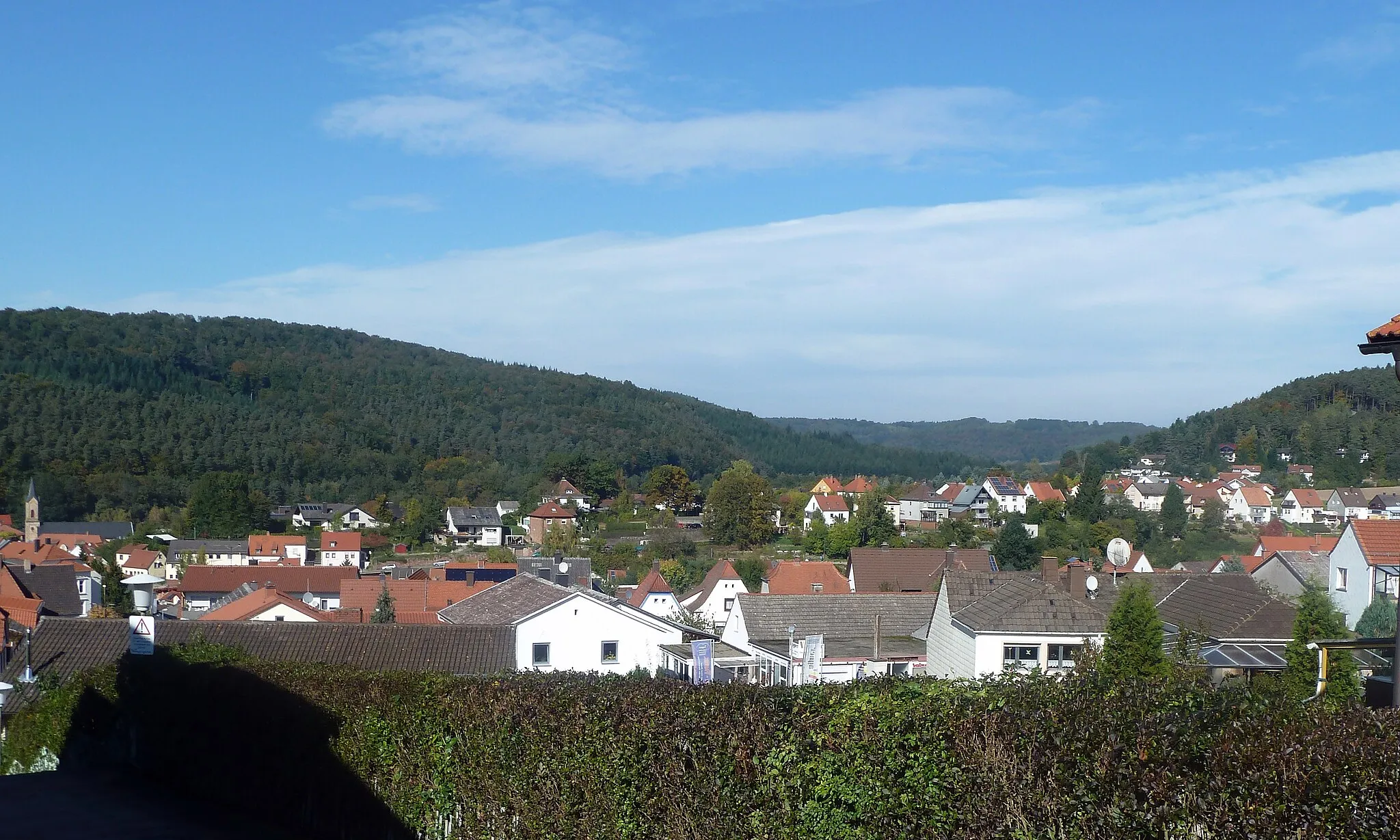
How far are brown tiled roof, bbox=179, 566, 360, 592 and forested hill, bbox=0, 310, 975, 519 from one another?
43.1 m

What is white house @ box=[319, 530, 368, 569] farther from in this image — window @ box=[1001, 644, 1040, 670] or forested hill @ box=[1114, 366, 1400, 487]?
forested hill @ box=[1114, 366, 1400, 487]

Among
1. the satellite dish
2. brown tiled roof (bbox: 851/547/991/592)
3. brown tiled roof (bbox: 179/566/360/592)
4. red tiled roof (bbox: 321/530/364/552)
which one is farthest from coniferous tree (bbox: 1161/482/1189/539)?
red tiled roof (bbox: 321/530/364/552)

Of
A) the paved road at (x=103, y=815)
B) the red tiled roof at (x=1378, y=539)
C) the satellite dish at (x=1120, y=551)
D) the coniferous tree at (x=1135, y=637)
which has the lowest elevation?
the satellite dish at (x=1120, y=551)

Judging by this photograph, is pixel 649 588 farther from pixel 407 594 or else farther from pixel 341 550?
pixel 341 550

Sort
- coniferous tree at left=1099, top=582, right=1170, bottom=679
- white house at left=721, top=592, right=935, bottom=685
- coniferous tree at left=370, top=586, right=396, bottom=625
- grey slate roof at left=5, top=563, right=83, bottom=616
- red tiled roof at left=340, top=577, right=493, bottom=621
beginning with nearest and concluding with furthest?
coniferous tree at left=1099, top=582, right=1170, bottom=679 → white house at left=721, top=592, right=935, bottom=685 → coniferous tree at left=370, top=586, right=396, bottom=625 → red tiled roof at left=340, top=577, right=493, bottom=621 → grey slate roof at left=5, top=563, right=83, bottom=616

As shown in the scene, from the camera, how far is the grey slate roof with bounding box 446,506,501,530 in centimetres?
8612

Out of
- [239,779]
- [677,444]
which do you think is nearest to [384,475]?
[677,444]

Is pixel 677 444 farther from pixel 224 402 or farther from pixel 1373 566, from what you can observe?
pixel 1373 566

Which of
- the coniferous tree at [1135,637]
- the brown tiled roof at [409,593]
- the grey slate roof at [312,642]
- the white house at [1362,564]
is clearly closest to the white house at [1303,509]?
the white house at [1362,564]

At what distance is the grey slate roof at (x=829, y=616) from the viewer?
24.7 meters

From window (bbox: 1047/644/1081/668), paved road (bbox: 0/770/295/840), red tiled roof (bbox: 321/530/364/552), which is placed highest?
paved road (bbox: 0/770/295/840)

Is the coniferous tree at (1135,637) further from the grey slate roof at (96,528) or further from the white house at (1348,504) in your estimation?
the grey slate roof at (96,528)

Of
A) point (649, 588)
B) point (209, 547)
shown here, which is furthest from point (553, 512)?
point (649, 588)

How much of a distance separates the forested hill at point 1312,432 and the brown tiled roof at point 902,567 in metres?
59.7
